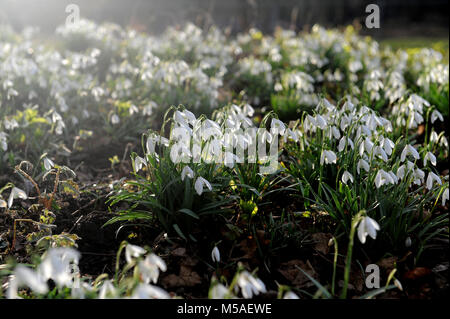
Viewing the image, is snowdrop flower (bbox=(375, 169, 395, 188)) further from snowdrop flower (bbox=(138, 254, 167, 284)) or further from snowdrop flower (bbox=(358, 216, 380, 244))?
snowdrop flower (bbox=(138, 254, 167, 284))

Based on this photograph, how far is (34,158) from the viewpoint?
13.1ft

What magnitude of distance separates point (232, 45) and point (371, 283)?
19.7ft

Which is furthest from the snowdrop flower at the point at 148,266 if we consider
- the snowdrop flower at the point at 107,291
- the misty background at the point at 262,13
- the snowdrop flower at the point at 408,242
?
the misty background at the point at 262,13

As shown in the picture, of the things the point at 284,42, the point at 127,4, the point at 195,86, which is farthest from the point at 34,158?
the point at 127,4

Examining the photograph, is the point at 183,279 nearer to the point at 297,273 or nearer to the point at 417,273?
the point at 297,273

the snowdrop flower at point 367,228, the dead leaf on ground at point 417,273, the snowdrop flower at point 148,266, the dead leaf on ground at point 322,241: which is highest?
the snowdrop flower at point 367,228

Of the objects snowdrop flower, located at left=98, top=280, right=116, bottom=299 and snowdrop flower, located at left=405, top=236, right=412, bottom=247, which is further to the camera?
snowdrop flower, located at left=405, top=236, right=412, bottom=247

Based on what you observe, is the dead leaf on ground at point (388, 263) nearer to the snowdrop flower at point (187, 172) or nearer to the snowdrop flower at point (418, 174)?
the snowdrop flower at point (418, 174)

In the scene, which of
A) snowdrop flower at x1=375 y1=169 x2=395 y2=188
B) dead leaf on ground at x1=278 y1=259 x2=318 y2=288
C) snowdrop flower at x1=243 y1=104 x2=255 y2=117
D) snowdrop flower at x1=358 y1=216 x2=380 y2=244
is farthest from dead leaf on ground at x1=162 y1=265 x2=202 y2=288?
snowdrop flower at x1=243 y1=104 x2=255 y2=117

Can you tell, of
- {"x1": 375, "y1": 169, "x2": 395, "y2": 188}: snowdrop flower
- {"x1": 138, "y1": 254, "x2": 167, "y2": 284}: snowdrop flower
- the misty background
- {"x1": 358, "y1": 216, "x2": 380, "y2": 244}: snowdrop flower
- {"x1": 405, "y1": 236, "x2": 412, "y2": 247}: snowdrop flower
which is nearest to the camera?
{"x1": 138, "y1": 254, "x2": 167, "y2": 284}: snowdrop flower

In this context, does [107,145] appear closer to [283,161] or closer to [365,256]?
[283,161]

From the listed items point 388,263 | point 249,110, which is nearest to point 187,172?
point 249,110
